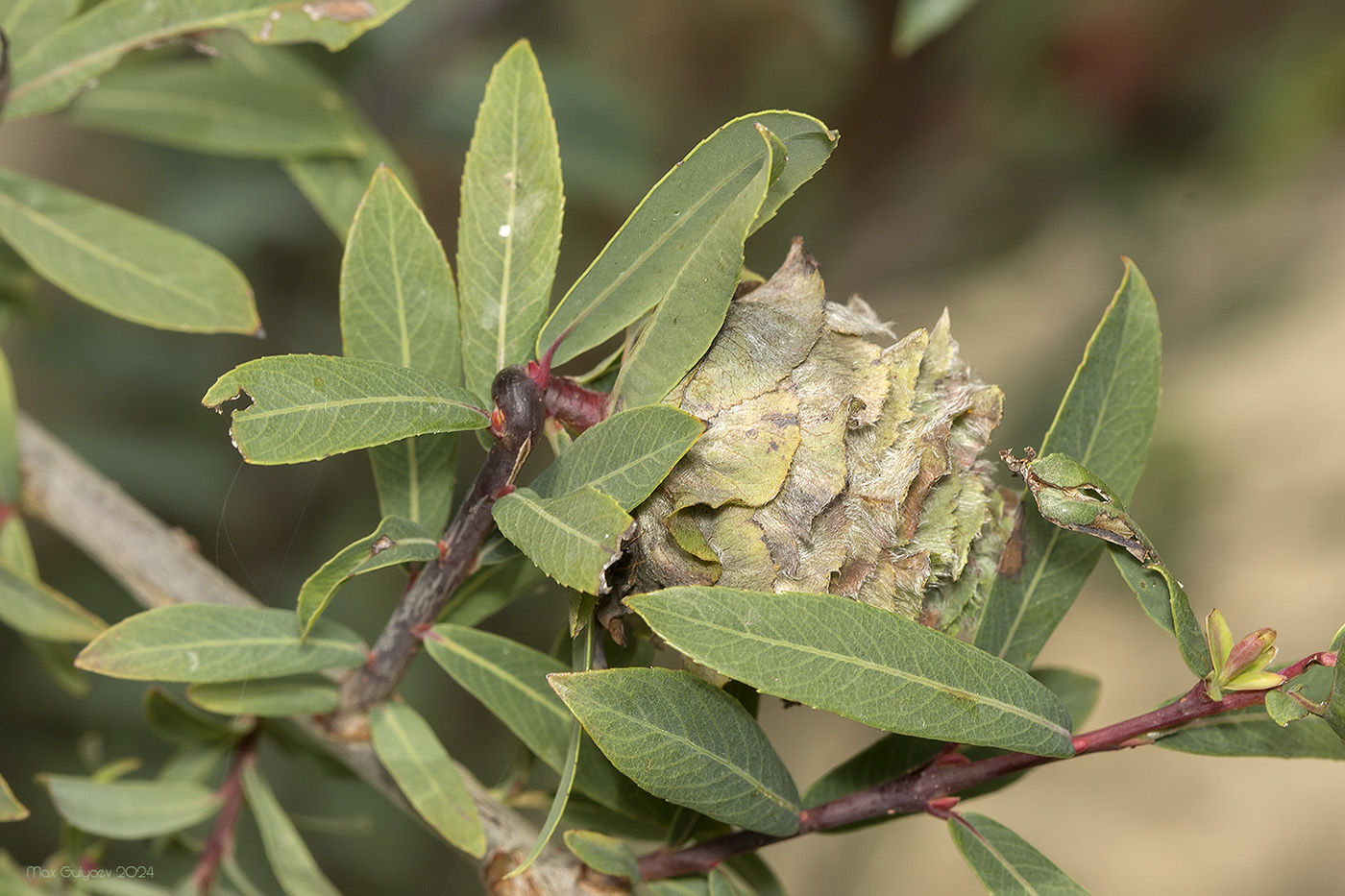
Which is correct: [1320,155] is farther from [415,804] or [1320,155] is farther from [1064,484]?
[415,804]

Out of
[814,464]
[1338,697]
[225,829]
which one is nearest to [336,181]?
[225,829]

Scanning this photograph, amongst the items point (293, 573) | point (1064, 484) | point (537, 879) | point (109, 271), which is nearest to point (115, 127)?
point (109, 271)

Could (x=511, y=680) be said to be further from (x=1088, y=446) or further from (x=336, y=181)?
(x=336, y=181)

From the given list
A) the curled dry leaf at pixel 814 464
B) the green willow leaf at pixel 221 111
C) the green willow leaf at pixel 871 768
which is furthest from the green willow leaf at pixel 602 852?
the green willow leaf at pixel 221 111

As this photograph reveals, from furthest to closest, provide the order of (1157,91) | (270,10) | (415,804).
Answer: (1157,91) → (270,10) → (415,804)

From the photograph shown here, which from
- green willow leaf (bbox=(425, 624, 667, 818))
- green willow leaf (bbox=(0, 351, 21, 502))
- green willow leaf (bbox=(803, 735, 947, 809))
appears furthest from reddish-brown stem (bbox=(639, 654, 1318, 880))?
green willow leaf (bbox=(0, 351, 21, 502))
